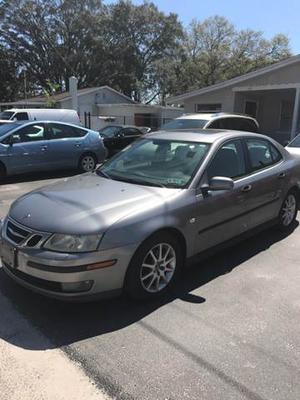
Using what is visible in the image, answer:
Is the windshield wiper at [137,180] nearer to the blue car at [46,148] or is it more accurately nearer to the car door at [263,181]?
the car door at [263,181]

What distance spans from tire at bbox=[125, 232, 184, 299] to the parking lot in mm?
132

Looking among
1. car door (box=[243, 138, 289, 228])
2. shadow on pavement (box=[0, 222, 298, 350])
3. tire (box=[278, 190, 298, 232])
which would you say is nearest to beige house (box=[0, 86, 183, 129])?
tire (box=[278, 190, 298, 232])

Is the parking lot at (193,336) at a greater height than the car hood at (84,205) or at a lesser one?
lesser

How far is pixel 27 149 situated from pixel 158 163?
21.0 ft

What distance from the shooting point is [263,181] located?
5227 millimetres

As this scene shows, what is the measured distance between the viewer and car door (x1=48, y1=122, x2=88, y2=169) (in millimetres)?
10836

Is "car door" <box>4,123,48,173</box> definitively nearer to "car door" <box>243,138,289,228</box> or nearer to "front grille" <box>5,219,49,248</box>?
"car door" <box>243,138,289,228</box>

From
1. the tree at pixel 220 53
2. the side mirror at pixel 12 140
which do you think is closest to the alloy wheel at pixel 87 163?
the side mirror at pixel 12 140

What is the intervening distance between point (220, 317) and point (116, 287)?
933mm

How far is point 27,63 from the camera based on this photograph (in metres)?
51.8

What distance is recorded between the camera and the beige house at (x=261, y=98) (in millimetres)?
17969

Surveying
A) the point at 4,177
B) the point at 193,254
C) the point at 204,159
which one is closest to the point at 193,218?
the point at 193,254

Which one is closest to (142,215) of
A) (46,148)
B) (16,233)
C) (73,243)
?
(73,243)

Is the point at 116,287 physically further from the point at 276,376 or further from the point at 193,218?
the point at 276,376
